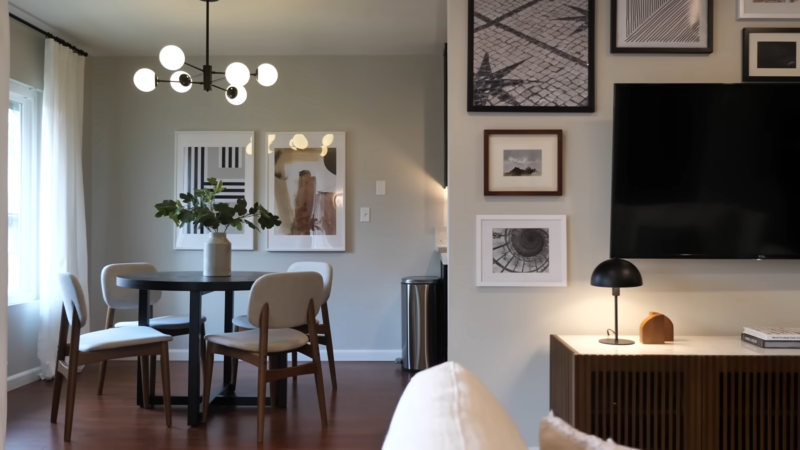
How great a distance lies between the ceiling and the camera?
4145 mm

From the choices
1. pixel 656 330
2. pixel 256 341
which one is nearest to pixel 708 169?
pixel 656 330

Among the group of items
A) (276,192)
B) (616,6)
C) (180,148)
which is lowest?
(276,192)

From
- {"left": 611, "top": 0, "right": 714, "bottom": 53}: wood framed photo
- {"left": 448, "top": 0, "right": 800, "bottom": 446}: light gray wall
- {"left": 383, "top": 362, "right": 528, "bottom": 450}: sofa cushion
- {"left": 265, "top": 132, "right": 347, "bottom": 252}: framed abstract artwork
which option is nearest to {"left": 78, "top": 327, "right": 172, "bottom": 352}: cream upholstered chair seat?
{"left": 448, "top": 0, "right": 800, "bottom": 446}: light gray wall

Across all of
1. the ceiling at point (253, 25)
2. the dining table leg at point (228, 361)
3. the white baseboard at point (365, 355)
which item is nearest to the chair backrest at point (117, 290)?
the dining table leg at point (228, 361)

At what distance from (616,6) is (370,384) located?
288 cm

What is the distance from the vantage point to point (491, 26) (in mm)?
2859

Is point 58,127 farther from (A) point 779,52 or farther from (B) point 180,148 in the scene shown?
(A) point 779,52

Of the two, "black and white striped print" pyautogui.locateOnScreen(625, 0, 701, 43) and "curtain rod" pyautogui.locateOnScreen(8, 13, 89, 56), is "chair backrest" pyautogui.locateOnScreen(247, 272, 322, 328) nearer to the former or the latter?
"black and white striped print" pyautogui.locateOnScreen(625, 0, 701, 43)

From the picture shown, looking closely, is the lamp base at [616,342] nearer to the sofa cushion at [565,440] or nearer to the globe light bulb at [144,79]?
the sofa cushion at [565,440]

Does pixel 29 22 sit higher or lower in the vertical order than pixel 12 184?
higher

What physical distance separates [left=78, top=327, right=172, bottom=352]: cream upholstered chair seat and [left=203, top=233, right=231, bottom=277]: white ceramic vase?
1.60 feet

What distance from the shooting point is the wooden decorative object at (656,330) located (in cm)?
262

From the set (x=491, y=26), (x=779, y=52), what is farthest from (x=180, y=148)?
(x=779, y=52)

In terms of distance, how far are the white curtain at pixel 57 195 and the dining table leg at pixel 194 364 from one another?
1.72 m
